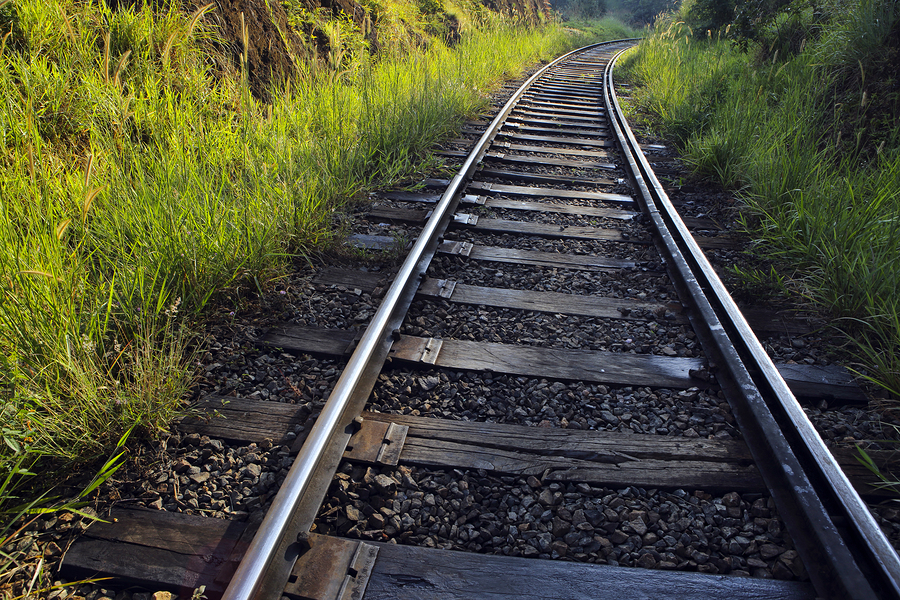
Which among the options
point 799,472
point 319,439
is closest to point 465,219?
point 319,439

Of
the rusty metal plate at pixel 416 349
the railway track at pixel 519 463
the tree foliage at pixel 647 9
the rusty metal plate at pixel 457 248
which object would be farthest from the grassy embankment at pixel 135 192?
the tree foliage at pixel 647 9

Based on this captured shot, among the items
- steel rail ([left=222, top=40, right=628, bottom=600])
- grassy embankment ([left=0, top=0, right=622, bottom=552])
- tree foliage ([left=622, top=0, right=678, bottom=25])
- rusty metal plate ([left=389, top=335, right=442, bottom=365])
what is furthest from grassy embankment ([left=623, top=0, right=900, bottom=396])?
tree foliage ([left=622, top=0, right=678, bottom=25])

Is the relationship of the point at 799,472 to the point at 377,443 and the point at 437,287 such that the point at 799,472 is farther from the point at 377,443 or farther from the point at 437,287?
the point at 437,287

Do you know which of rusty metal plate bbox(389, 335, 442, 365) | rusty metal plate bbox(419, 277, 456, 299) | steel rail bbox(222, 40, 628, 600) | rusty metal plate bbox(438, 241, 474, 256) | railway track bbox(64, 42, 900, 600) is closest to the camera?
steel rail bbox(222, 40, 628, 600)

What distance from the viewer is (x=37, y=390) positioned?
1.74 meters

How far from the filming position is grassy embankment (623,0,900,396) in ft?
8.82

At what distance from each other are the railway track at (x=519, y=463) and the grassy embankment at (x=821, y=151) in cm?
61

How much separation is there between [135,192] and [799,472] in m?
3.19

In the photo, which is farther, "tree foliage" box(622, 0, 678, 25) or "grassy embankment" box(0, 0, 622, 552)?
"tree foliage" box(622, 0, 678, 25)

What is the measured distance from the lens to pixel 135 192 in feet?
8.98

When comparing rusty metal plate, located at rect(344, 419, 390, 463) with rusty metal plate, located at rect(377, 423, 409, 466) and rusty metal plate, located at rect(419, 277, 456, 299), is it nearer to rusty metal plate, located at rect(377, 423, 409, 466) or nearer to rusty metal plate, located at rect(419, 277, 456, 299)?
rusty metal plate, located at rect(377, 423, 409, 466)

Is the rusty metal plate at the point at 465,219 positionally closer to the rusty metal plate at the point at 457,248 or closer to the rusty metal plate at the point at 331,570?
the rusty metal plate at the point at 457,248

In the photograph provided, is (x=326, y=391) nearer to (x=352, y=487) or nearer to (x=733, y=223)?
(x=352, y=487)

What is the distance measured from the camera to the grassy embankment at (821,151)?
269cm
